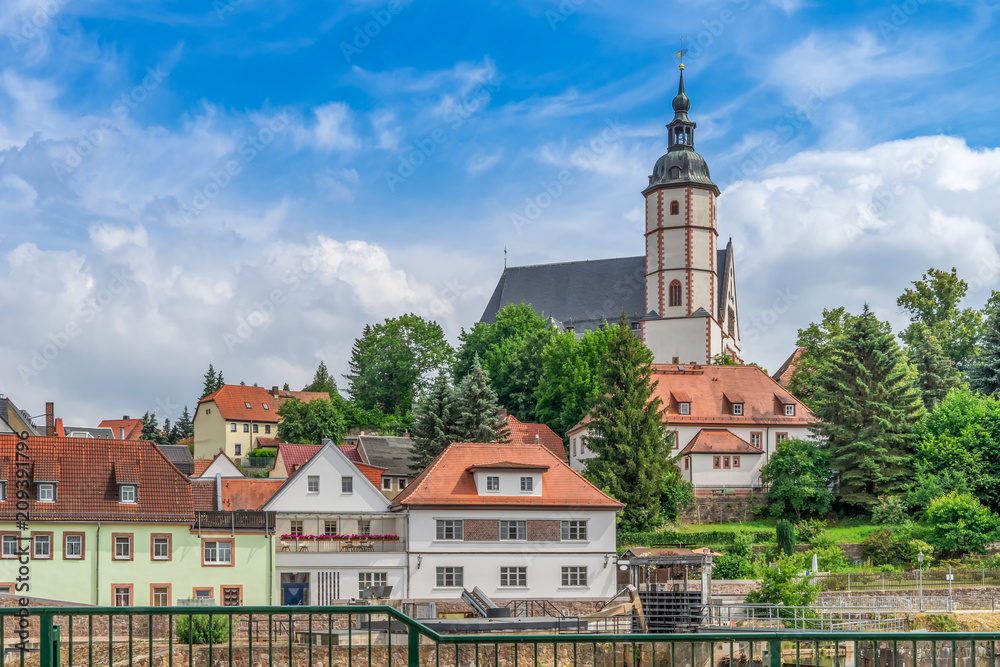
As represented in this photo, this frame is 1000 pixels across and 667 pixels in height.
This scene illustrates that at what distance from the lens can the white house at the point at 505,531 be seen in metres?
38.7

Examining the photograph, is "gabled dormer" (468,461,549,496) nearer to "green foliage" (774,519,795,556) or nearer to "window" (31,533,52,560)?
"green foliage" (774,519,795,556)

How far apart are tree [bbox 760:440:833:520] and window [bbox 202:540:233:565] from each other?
85.0ft

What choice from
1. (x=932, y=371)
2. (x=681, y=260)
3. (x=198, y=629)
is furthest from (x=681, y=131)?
(x=198, y=629)

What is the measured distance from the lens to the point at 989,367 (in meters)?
59.5

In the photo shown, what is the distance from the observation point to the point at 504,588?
38.9m

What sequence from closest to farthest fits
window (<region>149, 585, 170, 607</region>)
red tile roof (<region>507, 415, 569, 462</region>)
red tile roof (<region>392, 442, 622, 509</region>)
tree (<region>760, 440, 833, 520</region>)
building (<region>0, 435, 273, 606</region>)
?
building (<region>0, 435, 273, 606</region>)
window (<region>149, 585, 170, 607</region>)
red tile roof (<region>392, 442, 622, 509</region>)
tree (<region>760, 440, 833, 520</region>)
red tile roof (<region>507, 415, 569, 462</region>)

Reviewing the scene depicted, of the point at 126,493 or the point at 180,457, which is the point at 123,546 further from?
the point at 180,457

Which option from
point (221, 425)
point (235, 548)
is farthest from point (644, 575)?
point (221, 425)

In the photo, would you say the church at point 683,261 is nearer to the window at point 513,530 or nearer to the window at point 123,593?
the window at point 513,530

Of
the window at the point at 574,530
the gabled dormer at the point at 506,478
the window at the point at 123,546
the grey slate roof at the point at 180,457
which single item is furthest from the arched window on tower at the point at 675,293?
the window at the point at 123,546

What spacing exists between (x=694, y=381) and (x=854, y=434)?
1284cm

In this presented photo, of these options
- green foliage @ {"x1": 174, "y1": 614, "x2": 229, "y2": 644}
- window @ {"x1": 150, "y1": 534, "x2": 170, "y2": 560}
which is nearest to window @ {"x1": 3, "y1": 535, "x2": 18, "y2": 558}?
window @ {"x1": 150, "y1": 534, "x2": 170, "y2": 560}

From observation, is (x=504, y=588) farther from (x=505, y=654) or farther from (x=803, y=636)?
(x=803, y=636)

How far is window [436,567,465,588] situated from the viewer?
38750 mm
